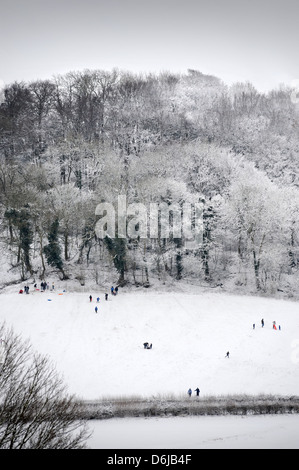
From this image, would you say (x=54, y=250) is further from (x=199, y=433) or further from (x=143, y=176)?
(x=199, y=433)

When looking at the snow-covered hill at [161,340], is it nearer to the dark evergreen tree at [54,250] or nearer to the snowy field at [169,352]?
the snowy field at [169,352]

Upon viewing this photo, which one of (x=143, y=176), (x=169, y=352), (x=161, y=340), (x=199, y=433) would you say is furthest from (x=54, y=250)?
(x=199, y=433)

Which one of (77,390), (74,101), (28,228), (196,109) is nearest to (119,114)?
(74,101)

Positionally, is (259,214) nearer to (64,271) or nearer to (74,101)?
(64,271)

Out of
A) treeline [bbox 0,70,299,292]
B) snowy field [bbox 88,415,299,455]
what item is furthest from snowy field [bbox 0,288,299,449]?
treeline [bbox 0,70,299,292]

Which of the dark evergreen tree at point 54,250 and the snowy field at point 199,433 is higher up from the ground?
the dark evergreen tree at point 54,250

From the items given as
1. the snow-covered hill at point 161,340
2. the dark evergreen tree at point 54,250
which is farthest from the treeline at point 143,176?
the snow-covered hill at point 161,340

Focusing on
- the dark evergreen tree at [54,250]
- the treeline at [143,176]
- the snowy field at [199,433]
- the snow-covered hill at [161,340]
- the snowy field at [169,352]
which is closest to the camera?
the snowy field at [199,433]
